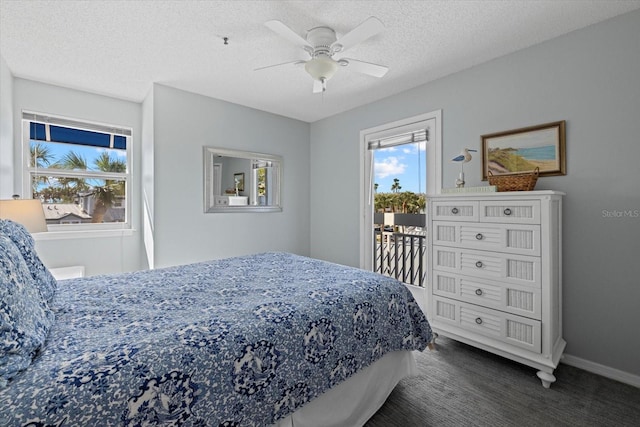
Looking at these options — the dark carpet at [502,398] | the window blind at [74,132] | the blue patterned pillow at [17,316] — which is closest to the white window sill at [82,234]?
the window blind at [74,132]

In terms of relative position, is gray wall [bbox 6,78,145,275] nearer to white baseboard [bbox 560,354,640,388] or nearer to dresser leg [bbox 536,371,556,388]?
dresser leg [bbox 536,371,556,388]

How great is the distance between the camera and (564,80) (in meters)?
2.26

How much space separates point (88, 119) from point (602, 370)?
5.33 metres

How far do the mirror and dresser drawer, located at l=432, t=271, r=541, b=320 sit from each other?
2.51 metres

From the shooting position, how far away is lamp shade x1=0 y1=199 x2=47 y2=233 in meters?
1.93

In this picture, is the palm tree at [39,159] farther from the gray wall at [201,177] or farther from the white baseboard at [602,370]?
the white baseboard at [602,370]

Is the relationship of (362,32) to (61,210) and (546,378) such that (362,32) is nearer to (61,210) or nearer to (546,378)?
(546,378)

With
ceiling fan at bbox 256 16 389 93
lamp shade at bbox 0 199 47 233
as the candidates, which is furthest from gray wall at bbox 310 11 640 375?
lamp shade at bbox 0 199 47 233

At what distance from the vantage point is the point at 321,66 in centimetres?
213

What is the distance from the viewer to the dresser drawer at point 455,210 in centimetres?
232

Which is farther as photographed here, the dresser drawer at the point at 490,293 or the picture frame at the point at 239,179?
the picture frame at the point at 239,179

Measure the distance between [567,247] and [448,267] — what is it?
2.88 feet

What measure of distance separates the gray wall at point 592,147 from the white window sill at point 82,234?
4.00 m

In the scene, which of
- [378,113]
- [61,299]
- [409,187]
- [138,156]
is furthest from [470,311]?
[138,156]
